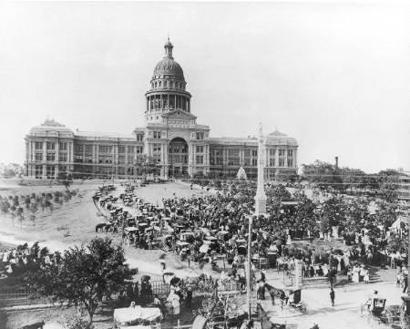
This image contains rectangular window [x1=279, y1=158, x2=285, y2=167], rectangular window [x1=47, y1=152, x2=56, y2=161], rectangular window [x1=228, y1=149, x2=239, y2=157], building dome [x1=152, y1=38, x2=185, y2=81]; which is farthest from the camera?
building dome [x1=152, y1=38, x2=185, y2=81]

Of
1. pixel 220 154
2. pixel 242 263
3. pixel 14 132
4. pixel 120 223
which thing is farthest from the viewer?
pixel 220 154

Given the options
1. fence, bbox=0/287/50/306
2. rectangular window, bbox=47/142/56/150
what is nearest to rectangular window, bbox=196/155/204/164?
rectangular window, bbox=47/142/56/150

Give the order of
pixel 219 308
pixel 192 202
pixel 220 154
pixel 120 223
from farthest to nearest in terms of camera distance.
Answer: pixel 220 154 → pixel 192 202 → pixel 120 223 → pixel 219 308

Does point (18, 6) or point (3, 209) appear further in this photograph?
point (3, 209)

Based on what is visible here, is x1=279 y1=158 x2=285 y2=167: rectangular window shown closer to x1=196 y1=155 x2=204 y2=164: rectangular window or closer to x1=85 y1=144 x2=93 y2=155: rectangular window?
x1=196 y1=155 x2=204 y2=164: rectangular window

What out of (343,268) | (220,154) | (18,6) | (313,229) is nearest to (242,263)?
(343,268)

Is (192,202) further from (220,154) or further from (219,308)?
(220,154)

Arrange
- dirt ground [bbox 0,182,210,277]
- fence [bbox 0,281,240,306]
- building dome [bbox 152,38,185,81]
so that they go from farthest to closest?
1. building dome [bbox 152,38,185,81]
2. dirt ground [bbox 0,182,210,277]
3. fence [bbox 0,281,240,306]

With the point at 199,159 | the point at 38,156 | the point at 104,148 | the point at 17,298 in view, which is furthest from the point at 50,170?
the point at 17,298
